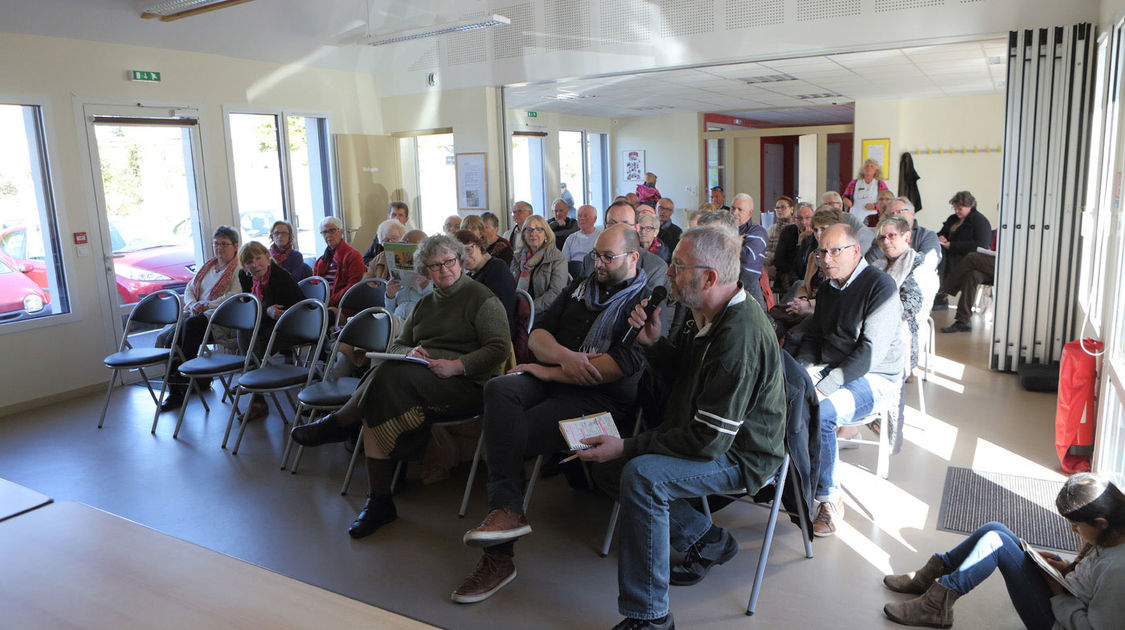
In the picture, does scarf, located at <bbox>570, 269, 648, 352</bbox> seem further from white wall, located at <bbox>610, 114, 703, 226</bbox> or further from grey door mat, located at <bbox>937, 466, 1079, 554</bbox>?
white wall, located at <bbox>610, 114, 703, 226</bbox>

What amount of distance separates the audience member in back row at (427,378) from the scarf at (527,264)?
5.31ft

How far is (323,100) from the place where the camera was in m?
8.40

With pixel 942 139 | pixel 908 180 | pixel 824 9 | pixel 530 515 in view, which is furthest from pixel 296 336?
pixel 942 139

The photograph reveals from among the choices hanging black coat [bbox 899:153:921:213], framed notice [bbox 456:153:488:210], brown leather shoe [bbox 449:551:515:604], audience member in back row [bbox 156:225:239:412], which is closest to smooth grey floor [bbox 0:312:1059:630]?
brown leather shoe [bbox 449:551:515:604]

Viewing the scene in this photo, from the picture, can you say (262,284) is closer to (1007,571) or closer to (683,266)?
(683,266)

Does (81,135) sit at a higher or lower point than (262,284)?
higher

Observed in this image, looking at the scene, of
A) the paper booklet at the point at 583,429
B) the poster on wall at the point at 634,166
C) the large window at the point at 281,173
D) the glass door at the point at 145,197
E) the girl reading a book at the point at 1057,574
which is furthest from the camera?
the poster on wall at the point at 634,166

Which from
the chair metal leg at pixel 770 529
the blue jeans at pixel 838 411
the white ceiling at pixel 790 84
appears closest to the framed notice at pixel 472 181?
the white ceiling at pixel 790 84

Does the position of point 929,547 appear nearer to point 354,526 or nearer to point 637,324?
point 637,324

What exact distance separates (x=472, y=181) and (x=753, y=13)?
3.36 metres

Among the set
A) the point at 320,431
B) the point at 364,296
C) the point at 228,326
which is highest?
the point at 364,296

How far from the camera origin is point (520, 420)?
10.6 feet

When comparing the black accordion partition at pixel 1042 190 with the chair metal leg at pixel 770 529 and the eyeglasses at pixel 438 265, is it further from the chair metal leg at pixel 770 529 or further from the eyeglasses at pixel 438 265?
the eyeglasses at pixel 438 265

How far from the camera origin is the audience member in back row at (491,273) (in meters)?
4.41
